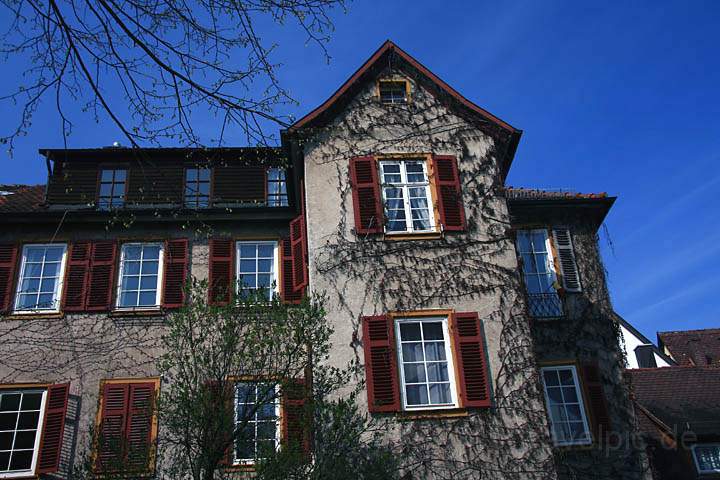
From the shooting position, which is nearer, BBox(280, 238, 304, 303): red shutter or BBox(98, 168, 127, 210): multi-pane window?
BBox(280, 238, 304, 303): red shutter

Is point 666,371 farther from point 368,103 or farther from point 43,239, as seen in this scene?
point 43,239

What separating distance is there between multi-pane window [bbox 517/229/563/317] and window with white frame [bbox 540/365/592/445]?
4.39ft

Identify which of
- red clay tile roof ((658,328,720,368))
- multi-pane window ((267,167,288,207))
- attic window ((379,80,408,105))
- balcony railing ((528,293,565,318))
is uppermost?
attic window ((379,80,408,105))

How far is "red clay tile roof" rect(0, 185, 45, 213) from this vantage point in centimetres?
1784

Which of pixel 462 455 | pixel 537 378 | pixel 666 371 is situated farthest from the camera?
pixel 666 371

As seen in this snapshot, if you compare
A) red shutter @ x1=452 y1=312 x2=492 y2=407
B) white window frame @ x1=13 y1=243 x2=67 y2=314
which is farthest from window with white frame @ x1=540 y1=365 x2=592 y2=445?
white window frame @ x1=13 y1=243 x2=67 y2=314

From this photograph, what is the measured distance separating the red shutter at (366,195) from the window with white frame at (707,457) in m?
10.5

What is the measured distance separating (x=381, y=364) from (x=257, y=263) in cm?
522

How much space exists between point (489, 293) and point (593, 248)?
4.99 meters

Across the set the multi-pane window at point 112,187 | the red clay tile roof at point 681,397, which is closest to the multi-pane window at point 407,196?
the multi-pane window at point 112,187

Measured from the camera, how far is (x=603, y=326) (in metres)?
16.8

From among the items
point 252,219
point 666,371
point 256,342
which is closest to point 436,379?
point 256,342

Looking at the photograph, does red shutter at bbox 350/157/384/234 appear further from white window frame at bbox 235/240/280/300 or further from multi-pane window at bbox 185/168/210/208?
multi-pane window at bbox 185/168/210/208

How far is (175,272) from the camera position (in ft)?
54.8
